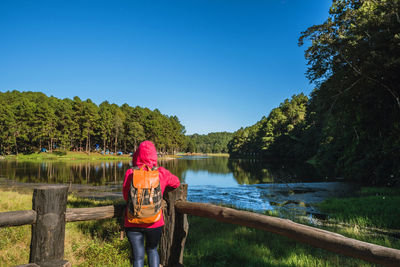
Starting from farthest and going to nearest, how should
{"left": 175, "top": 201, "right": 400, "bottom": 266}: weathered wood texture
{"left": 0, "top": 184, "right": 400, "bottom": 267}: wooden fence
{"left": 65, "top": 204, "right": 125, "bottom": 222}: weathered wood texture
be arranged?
{"left": 65, "top": 204, "right": 125, "bottom": 222}: weathered wood texture
{"left": 0, "top": 184, "right": 400, "bottom": 267}: wooden fence
{"left": 175, "top": 201, "right": 400, "bottom": 266}: weathered wood texture

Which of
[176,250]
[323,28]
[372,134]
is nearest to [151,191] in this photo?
[176,250]

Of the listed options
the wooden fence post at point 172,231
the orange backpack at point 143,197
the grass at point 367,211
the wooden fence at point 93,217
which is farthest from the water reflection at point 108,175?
the orange backpack at point 143,197

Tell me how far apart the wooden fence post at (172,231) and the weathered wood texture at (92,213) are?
66 cm

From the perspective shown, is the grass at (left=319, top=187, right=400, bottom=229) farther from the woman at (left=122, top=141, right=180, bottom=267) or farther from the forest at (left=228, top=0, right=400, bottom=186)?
the woman at (left=122, top=141, right=180, bottom=267)

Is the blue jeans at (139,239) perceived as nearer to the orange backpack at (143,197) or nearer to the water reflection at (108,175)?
the orange backpack at (143,197)

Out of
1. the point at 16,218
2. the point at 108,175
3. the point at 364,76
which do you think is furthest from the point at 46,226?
the point at 108,175

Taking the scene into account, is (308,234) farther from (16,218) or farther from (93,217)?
(16,218)

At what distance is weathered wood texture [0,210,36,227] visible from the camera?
8.16ft

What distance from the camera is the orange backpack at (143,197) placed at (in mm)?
2828

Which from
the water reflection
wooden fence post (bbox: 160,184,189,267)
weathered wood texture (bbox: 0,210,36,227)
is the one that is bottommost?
the water reflection

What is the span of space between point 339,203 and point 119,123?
6629 cm

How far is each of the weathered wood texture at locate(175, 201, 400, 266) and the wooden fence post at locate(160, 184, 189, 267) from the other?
12 cm

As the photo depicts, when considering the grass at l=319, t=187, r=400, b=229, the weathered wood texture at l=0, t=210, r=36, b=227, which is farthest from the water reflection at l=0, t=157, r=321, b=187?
the weathered wood texture at l=0, t=210, r=36, b=227

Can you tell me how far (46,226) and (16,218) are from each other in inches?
11.6
